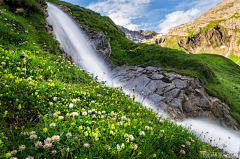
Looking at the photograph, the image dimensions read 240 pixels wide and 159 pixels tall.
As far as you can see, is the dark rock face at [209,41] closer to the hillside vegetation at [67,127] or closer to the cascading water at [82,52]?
the cascading water at [82,52]

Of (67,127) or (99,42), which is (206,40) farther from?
(67,127)

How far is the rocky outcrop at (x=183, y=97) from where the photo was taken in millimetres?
10250

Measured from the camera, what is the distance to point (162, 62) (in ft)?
46.3

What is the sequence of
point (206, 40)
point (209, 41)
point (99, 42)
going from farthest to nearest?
point (206, 40) < point (209, 41) < point (99, 42)

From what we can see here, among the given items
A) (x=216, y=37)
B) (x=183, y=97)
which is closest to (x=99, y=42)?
(x=183, y=97)

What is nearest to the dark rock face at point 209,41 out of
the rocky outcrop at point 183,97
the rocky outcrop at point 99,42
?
the rocky outcrop at point 183,97

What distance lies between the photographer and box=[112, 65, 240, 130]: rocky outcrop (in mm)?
10250

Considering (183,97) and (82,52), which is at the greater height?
(82,52)

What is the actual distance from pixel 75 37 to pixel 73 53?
14.6 ft

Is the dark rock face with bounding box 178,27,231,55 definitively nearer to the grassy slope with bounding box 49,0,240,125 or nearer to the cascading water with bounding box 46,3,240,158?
the grassy slope with bounding box 49,0,240,125

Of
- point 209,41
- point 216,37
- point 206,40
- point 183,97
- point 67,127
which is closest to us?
point 67,127

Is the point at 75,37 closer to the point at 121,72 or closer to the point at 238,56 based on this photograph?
the point at 121,72

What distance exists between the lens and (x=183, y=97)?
10641 millimetres

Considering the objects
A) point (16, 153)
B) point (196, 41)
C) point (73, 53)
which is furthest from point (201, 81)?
point (196, 41)
